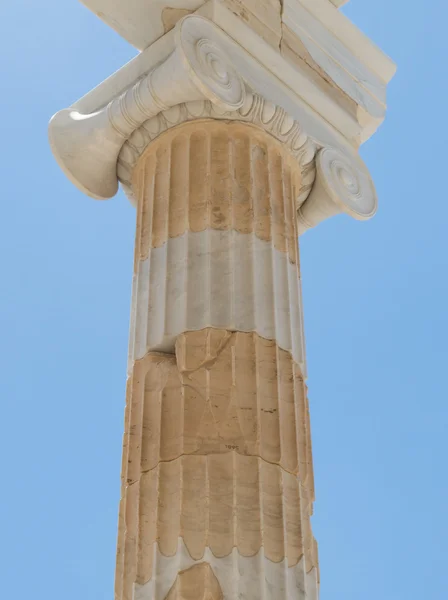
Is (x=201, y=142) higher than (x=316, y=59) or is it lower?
lower

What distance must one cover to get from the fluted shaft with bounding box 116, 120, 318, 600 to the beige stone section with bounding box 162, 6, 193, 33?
1774 mm

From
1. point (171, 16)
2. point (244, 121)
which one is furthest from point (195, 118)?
point (171, 16)

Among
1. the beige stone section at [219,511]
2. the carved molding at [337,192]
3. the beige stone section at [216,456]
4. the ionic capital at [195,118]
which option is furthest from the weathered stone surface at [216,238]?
the beige stone section at [219,511]

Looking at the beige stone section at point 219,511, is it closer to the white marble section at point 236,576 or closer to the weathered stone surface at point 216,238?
the white marble section at point 236,576

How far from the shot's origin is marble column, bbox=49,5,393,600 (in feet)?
33.8

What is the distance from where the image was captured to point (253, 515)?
10336mm

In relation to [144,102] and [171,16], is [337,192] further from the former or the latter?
[171,16]

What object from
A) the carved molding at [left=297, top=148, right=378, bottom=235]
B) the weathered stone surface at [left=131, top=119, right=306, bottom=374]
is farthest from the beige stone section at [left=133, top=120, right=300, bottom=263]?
the carved molding at [left=297, top=148, right=378, bottom=235]

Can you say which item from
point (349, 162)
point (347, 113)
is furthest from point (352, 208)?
point (347, 113)

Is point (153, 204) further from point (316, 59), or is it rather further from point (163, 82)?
point (316, 59)

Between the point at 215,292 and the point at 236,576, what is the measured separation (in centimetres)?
323

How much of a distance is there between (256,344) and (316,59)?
5563mm

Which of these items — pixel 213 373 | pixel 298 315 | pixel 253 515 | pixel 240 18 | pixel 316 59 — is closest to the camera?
pixel 253 515

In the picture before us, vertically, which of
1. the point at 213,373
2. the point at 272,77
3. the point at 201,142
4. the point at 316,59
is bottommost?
the point at 213,373
